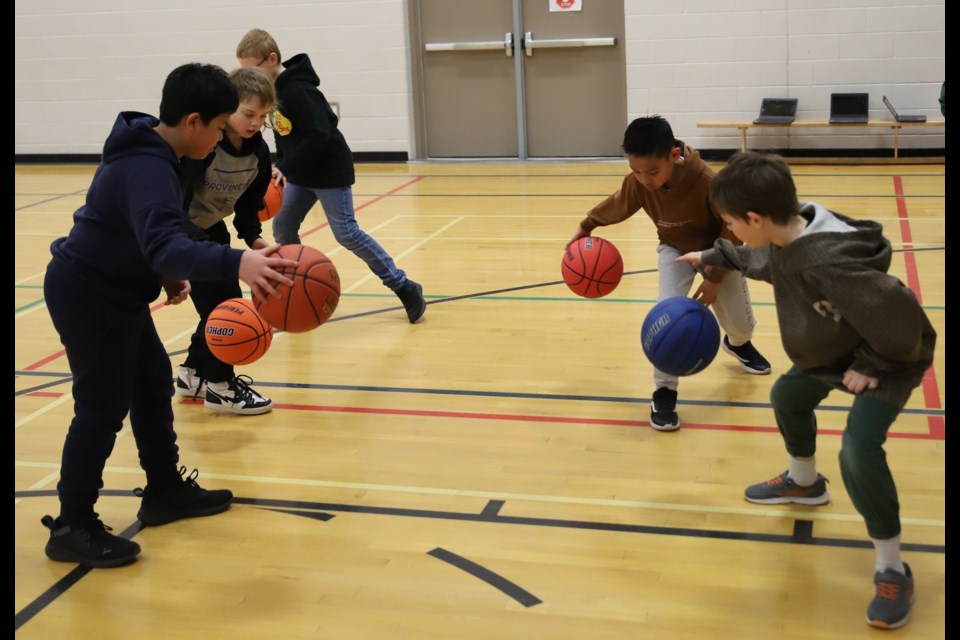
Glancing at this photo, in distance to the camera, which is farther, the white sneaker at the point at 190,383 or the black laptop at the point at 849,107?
the black laptop at the point at 849,107

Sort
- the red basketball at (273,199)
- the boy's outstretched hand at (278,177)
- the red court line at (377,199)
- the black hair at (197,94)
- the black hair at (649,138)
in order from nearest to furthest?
the black hair at (197,94) → the black hair at (649,138) → the boy's outstretched hand at (278,177) → the red basketball at (273,199) → the red court line at (377,199)

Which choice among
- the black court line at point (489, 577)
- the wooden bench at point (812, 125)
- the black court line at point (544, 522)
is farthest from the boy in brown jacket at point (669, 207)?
the wooden bench at point (812, 125)

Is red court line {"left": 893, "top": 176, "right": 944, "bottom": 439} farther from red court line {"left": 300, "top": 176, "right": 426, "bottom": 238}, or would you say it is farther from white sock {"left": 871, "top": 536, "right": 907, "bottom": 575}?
red court line {"left": 300, "top": 176, "right": 426, "bottom": 238}

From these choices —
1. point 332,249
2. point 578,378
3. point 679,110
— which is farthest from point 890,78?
point 578,378

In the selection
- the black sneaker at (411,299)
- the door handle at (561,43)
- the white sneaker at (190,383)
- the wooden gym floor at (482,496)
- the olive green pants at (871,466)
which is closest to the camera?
the olive green pants at (871,466)

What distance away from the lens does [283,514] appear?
380 centimetres

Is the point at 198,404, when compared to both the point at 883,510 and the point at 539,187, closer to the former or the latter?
the point at 883,510

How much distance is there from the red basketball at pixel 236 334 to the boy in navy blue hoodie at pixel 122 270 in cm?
88

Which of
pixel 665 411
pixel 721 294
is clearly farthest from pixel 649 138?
pixel 665 411

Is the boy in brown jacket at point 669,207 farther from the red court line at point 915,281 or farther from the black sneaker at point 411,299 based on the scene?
the black sneaker at point 411,299

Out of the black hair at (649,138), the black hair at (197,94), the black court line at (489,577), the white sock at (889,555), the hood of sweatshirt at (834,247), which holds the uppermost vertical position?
the black hair at (197,94)

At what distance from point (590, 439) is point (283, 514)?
133 centimetres

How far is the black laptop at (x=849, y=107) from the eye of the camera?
425 inches

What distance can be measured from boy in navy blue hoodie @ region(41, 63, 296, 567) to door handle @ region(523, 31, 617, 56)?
8.92 m
